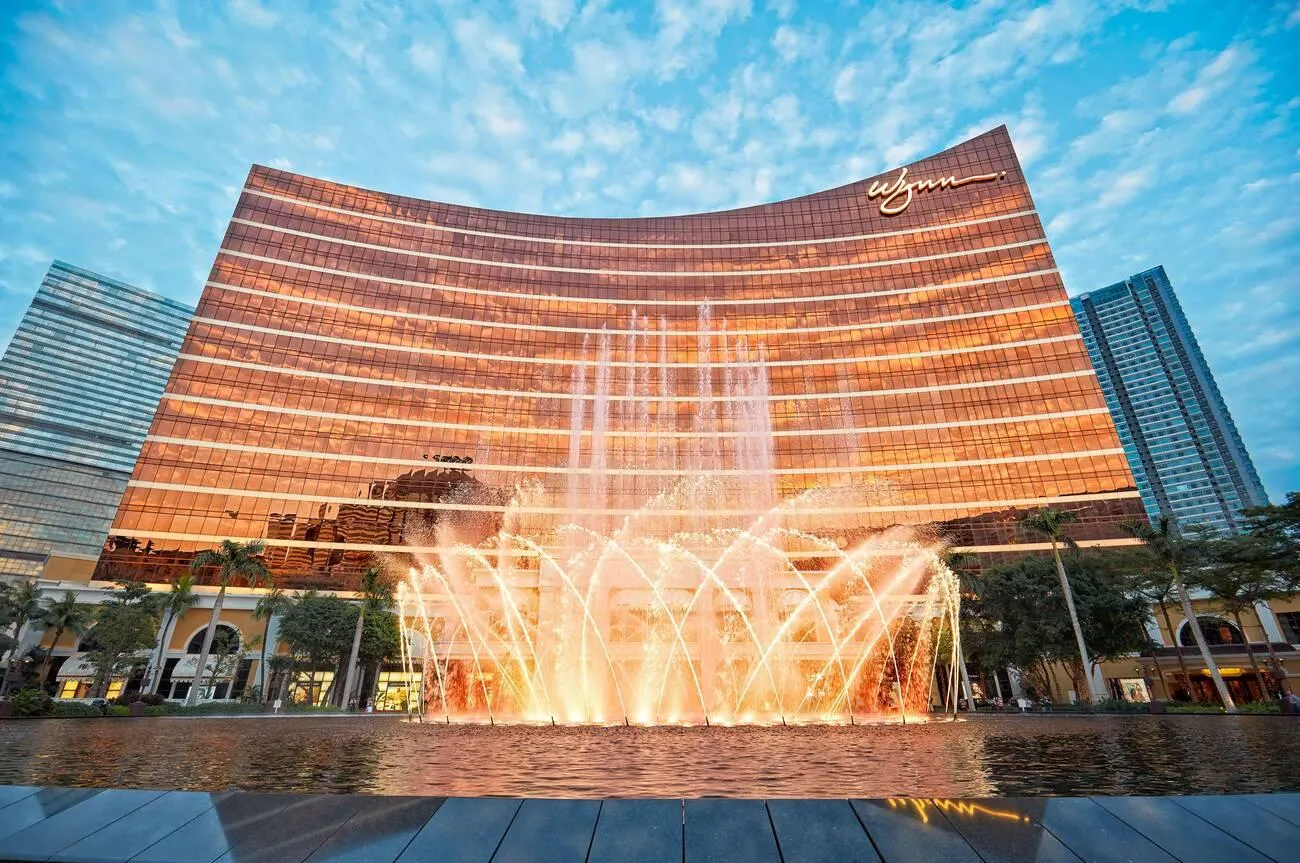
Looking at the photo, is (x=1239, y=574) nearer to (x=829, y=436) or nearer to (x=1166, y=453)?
(x=829, y=436)

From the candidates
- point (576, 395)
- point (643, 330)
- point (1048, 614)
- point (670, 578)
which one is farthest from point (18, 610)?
point (1048, 614)

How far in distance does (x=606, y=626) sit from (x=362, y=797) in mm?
37778

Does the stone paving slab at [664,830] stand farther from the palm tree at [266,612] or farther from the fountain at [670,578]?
the palm tree at [266,612]

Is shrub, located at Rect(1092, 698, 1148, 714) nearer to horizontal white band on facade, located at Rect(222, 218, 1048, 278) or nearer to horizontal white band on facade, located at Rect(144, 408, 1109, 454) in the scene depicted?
horizontal white band on facade, located at Rect(144, 408, 1109, 454)

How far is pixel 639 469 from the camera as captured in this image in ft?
227

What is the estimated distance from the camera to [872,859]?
500cm

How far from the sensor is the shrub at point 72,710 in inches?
1075

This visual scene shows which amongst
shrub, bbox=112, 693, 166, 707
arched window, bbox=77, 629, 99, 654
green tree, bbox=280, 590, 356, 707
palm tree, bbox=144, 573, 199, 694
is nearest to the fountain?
green tree, bbox=280, 590, 356, 707

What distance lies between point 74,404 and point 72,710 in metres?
154

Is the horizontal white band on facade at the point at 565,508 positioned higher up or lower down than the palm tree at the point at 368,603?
higher up

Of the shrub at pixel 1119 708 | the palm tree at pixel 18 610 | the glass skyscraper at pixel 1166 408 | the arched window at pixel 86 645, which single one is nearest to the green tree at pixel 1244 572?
the shrub at pixel 1119 708

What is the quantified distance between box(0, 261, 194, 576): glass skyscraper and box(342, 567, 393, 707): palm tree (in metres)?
99.2

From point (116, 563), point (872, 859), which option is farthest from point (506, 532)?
point (872, 859)

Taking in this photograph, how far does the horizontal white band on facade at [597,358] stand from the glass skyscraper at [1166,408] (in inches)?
5225
